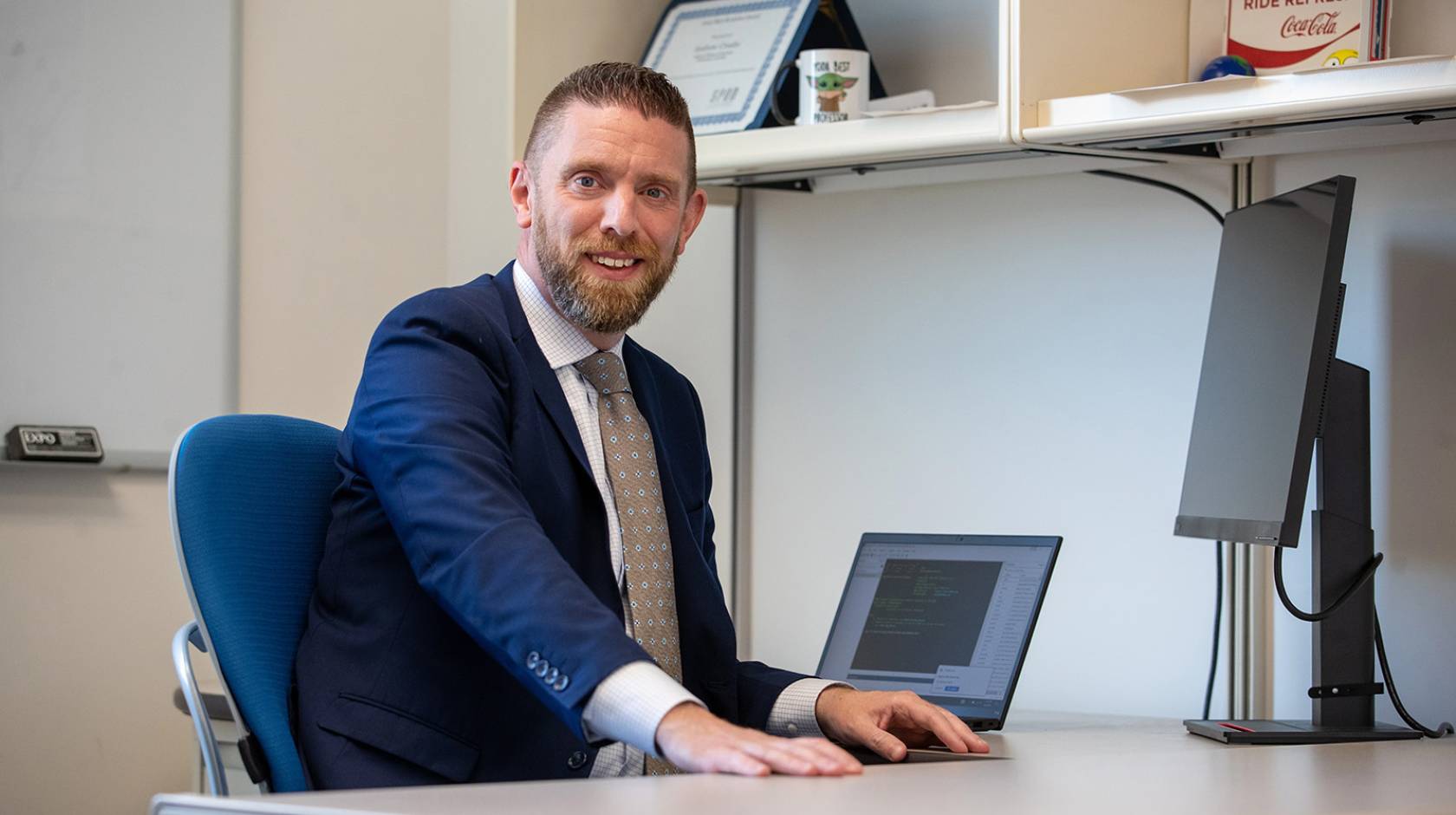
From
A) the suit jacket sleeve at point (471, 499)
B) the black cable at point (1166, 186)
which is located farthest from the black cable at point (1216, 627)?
the suit jacket sleeve at point (471, 499)

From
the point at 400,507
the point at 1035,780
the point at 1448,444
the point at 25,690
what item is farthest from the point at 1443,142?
the point at 25,690

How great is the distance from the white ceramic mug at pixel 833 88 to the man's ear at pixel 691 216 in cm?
39

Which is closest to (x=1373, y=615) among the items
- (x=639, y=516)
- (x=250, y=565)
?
(x=639, y=516)

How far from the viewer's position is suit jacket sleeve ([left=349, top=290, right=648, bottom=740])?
115cm

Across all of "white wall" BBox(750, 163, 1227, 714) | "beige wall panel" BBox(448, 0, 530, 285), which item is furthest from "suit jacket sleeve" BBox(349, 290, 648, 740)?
"beige wall panel" BBox(448, 0, 530, 285)

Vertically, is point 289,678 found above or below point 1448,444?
below

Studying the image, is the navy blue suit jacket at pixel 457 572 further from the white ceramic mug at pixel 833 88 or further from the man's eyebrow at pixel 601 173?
the white ceramic mug at pixel 833 88

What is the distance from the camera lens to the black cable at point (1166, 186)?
203cm

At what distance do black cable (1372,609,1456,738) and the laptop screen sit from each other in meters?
0.36

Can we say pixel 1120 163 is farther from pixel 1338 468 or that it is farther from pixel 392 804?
pixel 392 804

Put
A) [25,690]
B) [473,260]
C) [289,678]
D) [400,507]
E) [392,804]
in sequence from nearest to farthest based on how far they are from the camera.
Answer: [392,804] < [400,507] < [289,678] < [25,690] < [473,260]

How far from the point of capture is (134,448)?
2.35 metres

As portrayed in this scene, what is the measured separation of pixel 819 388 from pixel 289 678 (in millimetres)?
1151

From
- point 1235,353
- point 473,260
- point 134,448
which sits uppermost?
point 473,260
